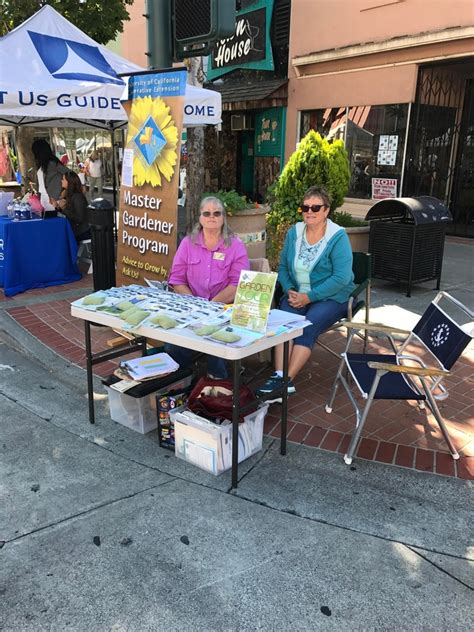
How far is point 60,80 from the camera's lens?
21.1 ft

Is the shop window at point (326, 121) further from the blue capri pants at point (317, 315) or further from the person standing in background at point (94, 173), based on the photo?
the blue capri pants at point (317, 315)

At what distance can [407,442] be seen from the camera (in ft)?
11.2

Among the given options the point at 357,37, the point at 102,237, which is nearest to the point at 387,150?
the point at 357,37

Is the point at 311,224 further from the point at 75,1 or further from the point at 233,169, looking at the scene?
the point at 233,169

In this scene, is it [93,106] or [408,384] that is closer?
[408,384]

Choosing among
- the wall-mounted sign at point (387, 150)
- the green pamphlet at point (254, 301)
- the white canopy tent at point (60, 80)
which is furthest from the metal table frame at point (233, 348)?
the wall-mounted sign at point (387, 150)

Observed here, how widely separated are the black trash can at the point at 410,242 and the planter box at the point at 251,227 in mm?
1692

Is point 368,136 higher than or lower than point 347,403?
higher

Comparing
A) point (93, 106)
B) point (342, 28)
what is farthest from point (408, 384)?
point (342, 28)

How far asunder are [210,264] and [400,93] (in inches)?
314

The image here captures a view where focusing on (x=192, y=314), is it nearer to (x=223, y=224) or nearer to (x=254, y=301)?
(x=254, y=301)

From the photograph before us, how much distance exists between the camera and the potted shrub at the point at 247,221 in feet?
18.3

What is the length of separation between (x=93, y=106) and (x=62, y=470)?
16.3 ft

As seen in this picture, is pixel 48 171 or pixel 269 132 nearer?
pixel 48 171
